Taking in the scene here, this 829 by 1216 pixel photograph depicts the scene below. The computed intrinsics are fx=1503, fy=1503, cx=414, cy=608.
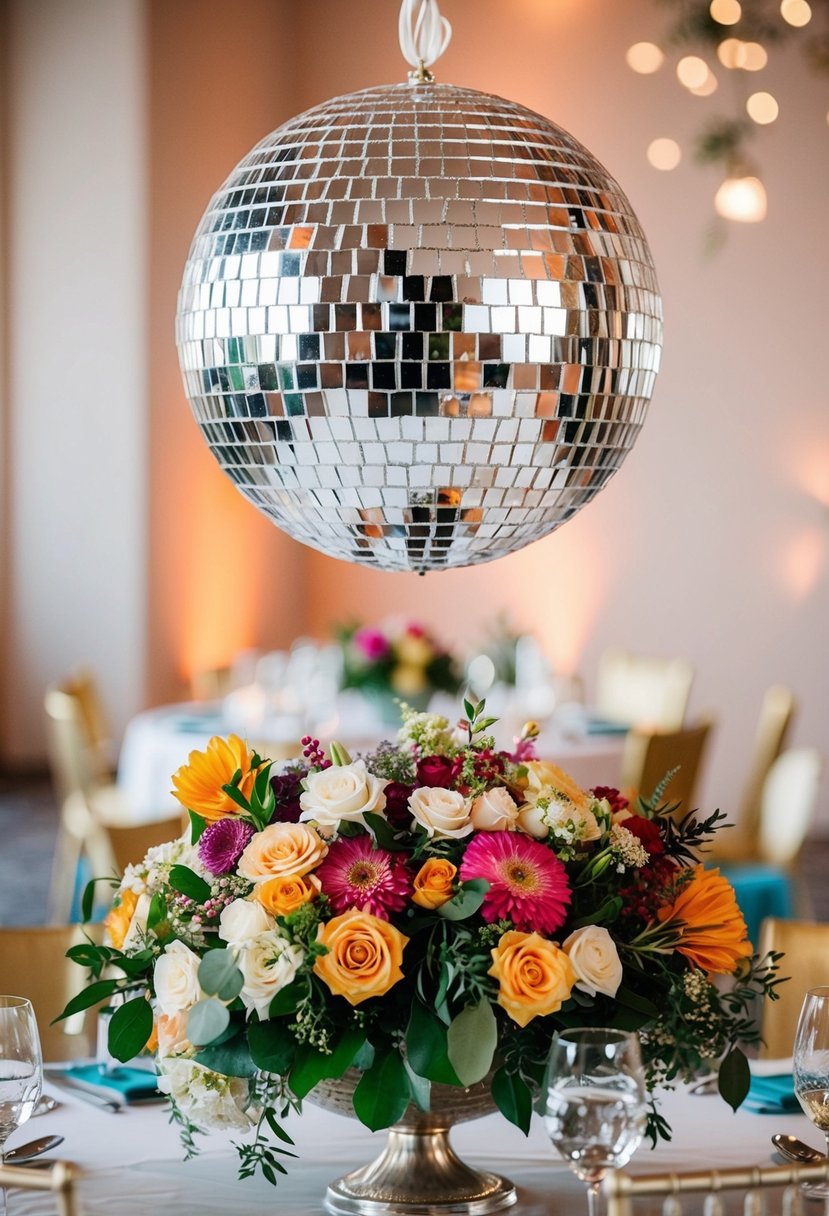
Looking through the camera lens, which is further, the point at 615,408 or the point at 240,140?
the point at 240,140

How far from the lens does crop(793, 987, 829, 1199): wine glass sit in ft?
5.23

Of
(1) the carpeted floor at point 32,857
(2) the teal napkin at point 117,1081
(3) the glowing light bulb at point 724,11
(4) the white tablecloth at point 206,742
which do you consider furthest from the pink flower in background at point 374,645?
(2) the teal napkin at point 117,1081

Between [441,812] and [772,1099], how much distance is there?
2.44 ft

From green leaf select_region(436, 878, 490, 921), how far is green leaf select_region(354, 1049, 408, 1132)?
0.15m

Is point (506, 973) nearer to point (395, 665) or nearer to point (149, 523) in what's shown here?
point (395, 665)

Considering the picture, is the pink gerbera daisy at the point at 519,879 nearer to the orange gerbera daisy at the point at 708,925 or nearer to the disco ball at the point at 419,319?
the orange gerbera daisy at the point at 708,925

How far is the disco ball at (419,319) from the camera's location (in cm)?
129

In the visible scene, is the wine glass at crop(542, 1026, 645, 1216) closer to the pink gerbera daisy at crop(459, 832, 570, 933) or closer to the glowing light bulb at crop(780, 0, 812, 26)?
the pink gerbera daisy at crop(459, 832, 570, 933)

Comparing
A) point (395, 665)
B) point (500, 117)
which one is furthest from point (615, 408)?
point (395, 665)

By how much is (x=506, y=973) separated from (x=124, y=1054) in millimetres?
417

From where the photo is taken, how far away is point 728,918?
1546 millimetres

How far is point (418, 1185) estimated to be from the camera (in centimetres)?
Result: 159

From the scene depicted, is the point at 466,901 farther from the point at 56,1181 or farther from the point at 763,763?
the point at 763,763

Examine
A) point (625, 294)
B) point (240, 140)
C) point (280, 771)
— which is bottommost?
point (280, 771)
